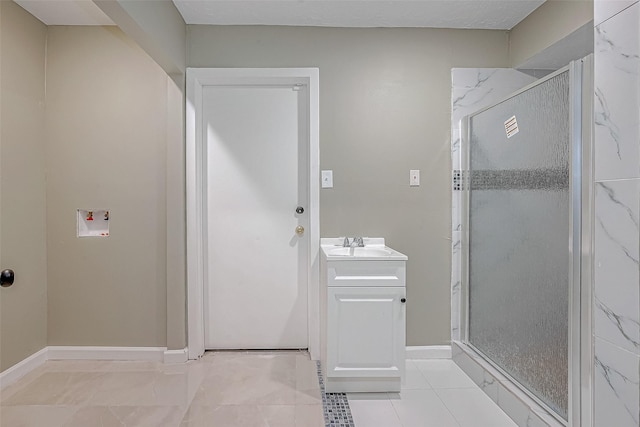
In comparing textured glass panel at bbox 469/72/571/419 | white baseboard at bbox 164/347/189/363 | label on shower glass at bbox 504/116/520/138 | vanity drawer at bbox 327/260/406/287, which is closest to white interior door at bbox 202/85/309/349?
white baseboard at bbox 164/347/189/363

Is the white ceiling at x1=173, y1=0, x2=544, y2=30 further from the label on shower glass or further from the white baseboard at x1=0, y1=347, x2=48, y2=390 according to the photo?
the white baseboard at x1=0, y1=347, x2=48, y2=390

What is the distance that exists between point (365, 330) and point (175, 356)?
4.47 ft

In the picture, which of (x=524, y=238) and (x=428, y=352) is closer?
(x=524, y=238)

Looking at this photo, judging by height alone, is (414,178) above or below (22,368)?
above

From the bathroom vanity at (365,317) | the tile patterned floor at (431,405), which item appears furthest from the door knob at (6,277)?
the tile patterned floor at (431,405)

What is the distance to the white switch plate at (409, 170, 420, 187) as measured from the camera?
2.55 m

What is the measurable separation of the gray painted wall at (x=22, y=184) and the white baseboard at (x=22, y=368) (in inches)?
1.2

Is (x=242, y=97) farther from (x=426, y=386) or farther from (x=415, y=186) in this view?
(x=426, y=386)

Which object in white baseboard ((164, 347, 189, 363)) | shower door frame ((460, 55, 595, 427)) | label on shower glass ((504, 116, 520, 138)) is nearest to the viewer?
shower door frame ((460, 55, 595, 427))

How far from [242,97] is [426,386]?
229 centimetres

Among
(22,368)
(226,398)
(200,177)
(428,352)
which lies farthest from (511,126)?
(22,368)

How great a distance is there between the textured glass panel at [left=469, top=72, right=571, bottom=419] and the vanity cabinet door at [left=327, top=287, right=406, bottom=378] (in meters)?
0.64

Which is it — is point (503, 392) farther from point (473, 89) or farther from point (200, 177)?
point (200, 177)

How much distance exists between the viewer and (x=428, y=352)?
256cm
